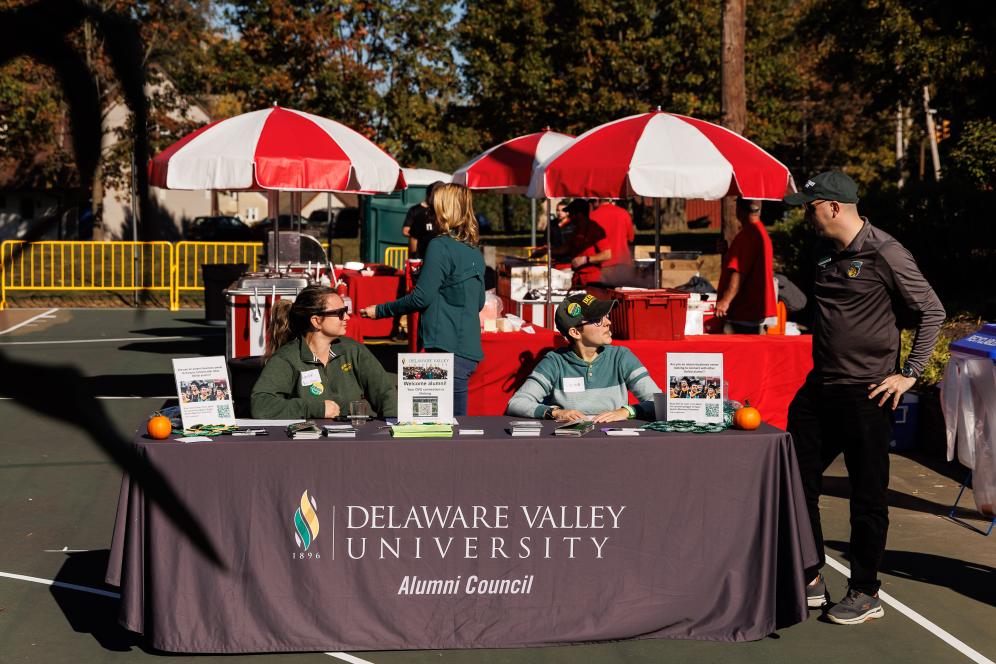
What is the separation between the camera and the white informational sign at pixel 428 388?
478cm

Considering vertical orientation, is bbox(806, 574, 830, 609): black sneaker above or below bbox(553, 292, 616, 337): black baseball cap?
below

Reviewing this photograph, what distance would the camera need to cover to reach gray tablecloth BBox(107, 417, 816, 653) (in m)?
4.41

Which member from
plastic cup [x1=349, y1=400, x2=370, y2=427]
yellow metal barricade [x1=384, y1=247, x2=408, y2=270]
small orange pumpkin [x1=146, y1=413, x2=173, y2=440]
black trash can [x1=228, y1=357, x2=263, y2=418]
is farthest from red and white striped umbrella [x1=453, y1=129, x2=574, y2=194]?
yellow metal barricade [x1=384, y1=247, x2=408, y2=270]

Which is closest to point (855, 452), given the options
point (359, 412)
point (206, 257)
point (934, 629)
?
point (934, 629)

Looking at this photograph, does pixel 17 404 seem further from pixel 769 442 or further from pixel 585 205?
pixel 585 205

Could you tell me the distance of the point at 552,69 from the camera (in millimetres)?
34656

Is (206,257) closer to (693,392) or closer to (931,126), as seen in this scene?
(693,392)

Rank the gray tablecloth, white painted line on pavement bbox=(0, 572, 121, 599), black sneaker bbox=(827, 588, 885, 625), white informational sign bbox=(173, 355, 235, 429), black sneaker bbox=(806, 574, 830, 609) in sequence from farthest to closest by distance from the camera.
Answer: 1. white painted line on pavement bbox=(0, 572, 121, 599)
2. black sneaker bbox=(806, 574, 830, 609)
3. black sneaker bbox=(827, 588, 885, 625)
4. white informational sign bbox=(173, 355, 235, 429)
5. the gray tablecloth

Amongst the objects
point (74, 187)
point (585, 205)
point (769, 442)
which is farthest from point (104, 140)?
point (585, 205)

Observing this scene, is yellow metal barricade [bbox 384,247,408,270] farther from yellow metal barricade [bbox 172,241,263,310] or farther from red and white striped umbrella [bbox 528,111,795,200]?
red and white striped umbrella [bbox 528,111,795,200]

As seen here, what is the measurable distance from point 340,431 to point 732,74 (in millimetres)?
10454

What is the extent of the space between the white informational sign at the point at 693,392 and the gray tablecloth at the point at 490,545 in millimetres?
207

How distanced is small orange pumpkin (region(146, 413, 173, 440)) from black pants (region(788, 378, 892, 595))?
2.39 meters

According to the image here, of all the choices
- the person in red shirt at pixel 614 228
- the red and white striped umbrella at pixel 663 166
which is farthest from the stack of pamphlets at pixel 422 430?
the person in red shirt at pixel 614 228
